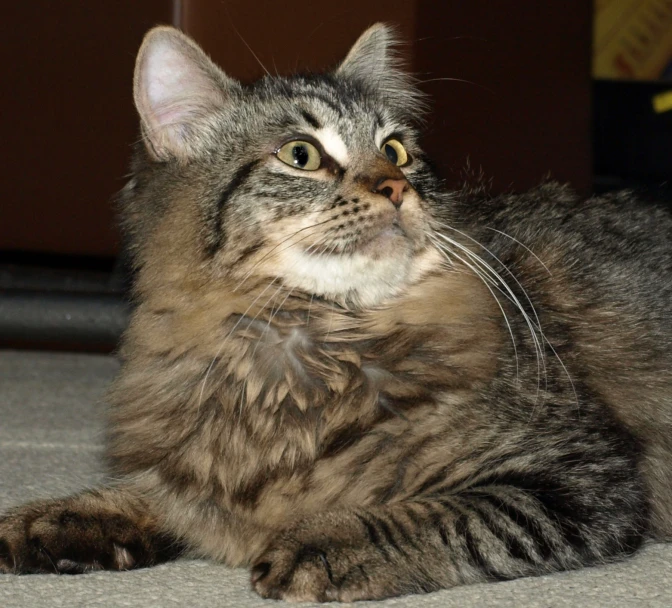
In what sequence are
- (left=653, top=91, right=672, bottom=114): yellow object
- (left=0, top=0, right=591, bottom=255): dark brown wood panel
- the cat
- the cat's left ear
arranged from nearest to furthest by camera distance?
the cat
the cat's left ear
(left=0, top=0, right=591, bottom=255): dark brown wood panel
(left=653, top=91, right=672, bottom=114): yellow object

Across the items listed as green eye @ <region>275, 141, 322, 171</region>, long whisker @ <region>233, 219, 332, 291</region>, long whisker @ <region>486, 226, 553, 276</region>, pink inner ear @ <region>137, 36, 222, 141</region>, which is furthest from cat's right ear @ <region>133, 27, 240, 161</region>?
long whisker @ <region>486, 226, 553, 276</region>

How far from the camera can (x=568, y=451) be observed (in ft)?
5.07

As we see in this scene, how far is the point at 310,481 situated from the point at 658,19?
4.65 metres

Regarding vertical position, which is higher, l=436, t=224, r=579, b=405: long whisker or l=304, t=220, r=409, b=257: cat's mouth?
l=304, t=220, r=409, b=257: cat's mouth

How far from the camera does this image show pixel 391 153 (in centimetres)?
187

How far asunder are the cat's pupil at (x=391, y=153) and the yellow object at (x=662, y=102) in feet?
9.32

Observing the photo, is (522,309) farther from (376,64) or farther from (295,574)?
(376,64)

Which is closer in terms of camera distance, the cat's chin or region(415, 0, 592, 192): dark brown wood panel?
the cat's chin

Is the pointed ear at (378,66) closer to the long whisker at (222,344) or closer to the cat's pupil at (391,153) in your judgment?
the cat's pupil at (391,153)

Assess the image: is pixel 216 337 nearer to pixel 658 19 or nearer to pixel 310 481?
pixel 310 481

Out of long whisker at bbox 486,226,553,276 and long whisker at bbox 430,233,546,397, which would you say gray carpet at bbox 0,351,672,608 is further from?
long whisker at bbox 486,226,553,276

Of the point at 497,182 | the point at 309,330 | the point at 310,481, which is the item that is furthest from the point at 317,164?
the point at 497,182

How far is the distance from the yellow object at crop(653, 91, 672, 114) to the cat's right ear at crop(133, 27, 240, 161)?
299 cm

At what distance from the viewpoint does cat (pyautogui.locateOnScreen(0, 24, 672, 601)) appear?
1.45 metres
